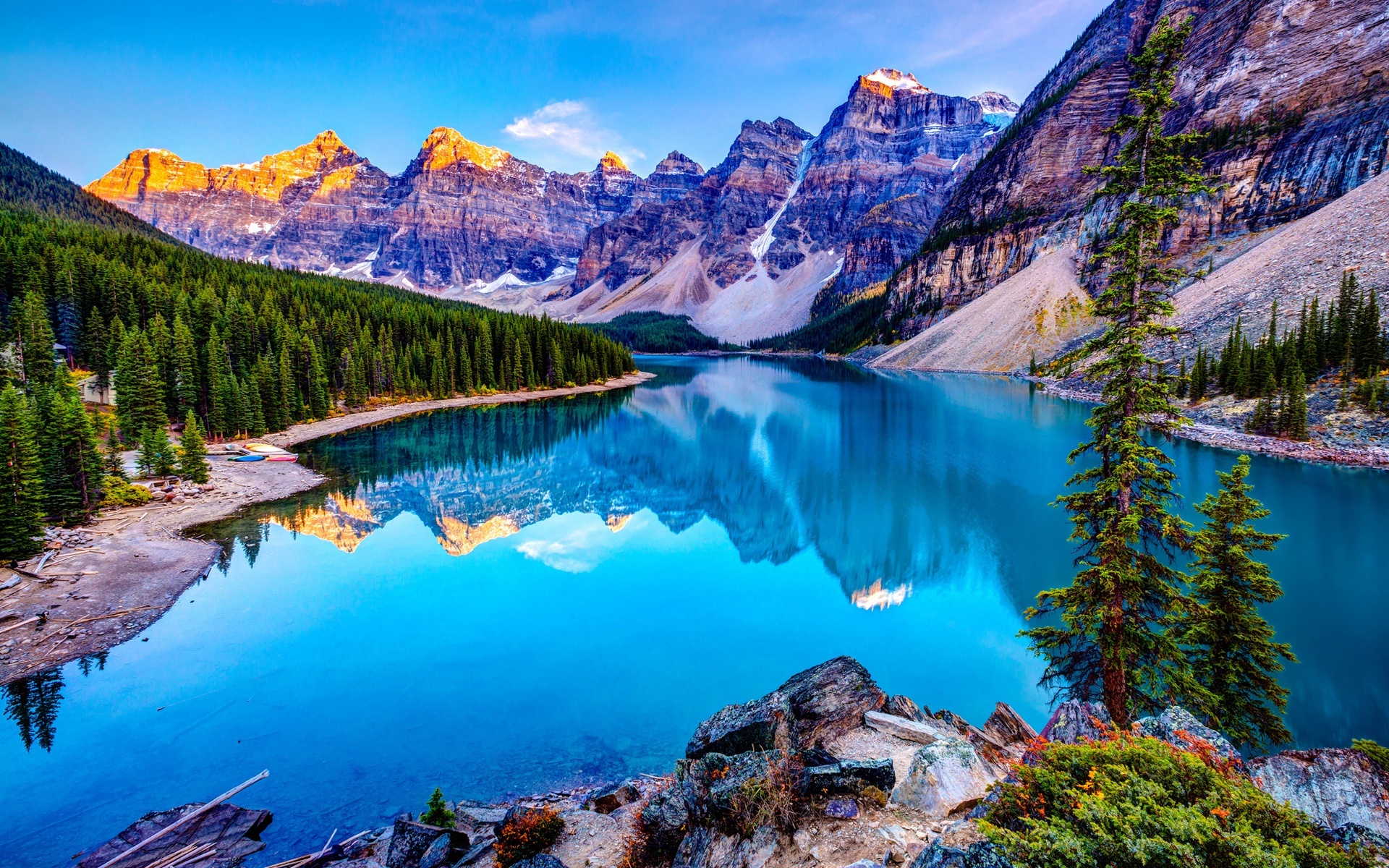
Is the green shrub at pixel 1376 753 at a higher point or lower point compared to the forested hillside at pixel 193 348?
lower

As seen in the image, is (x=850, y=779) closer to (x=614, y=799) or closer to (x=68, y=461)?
(x=614, y=799)

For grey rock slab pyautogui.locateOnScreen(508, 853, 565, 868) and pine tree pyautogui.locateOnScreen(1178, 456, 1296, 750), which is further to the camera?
pine tree pyautogui.locateOnScreen(1178, 456, 1296, 750)

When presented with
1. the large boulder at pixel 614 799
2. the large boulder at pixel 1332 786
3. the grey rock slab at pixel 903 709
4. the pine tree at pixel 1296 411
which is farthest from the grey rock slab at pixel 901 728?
the pine tree at pixel 1296 411

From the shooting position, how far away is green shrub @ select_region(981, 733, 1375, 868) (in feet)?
13.2

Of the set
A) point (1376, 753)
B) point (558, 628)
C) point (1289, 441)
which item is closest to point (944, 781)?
point (1376, 753)

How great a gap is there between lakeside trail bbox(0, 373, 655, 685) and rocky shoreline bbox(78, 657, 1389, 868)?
32.8ft

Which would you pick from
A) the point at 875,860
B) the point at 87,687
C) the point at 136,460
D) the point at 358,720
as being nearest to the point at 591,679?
the point at 358,720

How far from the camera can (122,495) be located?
2695 cm

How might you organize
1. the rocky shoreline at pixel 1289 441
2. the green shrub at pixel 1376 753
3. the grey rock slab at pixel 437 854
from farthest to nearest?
the rocky shoreline at pixel 1289 441 → the grey rock slab at pixel 437 854 → the green shrub at pixel 1376 753

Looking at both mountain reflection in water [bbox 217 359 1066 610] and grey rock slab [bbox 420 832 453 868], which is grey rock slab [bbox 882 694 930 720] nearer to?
grey rock slab [bbox 420 832 453 868]

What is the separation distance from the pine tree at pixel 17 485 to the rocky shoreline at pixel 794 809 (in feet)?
56.0

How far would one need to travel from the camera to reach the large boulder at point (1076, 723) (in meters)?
8.82

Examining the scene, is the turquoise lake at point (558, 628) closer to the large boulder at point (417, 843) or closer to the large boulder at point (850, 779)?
the large boulder at point (417, 843)

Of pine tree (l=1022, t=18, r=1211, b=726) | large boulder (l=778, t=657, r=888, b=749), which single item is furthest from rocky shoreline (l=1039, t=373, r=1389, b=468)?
large boulder (l=778, t=657, r=888, b=749)
